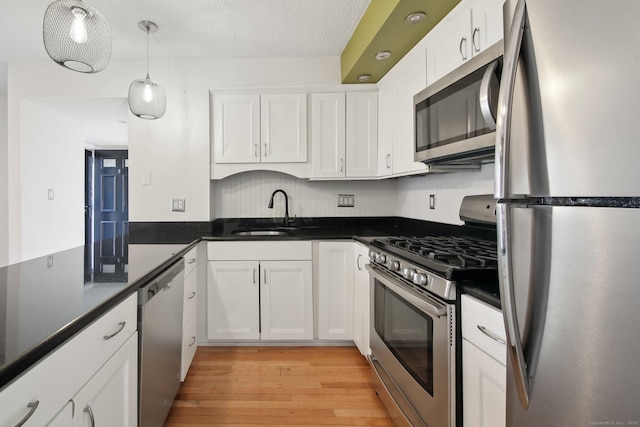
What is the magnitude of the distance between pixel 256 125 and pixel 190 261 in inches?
49.9

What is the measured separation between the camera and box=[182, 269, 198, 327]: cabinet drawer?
2.10 metres

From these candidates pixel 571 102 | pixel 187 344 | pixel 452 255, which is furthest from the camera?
pixel 187 344

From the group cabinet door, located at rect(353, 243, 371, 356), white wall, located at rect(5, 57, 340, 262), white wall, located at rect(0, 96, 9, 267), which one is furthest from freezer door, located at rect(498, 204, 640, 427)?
white wall, located at rect(0, 96, 9, 267)

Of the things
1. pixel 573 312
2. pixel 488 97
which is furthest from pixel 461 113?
pixel 573 312

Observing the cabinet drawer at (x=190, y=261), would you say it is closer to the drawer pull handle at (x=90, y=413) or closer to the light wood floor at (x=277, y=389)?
the light wood floor at (x=277, y=389)

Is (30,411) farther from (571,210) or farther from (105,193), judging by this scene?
(105,193)

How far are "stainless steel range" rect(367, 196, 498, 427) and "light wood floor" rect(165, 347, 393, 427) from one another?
0.76 ft

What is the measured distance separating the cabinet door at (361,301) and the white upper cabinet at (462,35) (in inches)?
47.3

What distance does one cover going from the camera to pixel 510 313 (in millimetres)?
723

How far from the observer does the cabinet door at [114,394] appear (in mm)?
893

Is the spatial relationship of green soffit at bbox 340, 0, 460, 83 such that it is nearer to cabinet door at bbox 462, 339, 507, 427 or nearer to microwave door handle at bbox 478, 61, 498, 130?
microwave door handle at bbox 478, 61, 498, 130

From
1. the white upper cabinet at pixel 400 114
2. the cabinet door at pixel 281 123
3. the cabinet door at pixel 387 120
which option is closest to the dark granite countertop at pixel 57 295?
the white upper cabinet at pixel 400 114

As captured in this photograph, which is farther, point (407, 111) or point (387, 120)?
point (387, 120)

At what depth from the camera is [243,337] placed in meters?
2.59
